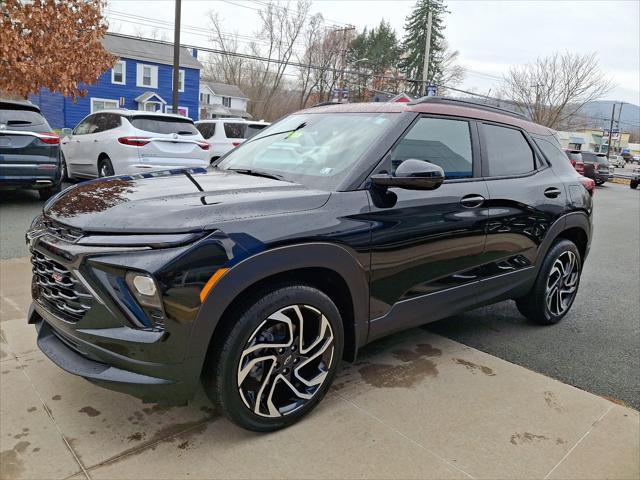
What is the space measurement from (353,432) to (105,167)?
869cm

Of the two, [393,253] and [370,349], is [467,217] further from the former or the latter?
[370,349]

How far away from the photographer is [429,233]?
3.10m

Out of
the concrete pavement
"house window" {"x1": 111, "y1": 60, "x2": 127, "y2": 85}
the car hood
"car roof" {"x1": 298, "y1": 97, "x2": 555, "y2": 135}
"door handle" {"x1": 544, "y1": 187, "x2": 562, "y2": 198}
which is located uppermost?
"house window" {"x1": 111, "y1": 60, "x2": 127, "y2": 85}

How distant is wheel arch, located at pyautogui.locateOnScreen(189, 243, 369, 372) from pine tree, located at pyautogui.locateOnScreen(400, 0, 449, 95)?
48943 mm

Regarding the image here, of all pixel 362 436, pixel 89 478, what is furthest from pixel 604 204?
pixel 89 478

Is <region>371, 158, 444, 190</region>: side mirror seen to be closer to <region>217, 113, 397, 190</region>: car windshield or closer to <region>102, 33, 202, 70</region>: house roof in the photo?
<region>217, 113, 397, 190</region>: car windshield

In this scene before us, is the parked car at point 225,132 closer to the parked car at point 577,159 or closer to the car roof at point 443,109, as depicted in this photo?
the car roof at point 443,109

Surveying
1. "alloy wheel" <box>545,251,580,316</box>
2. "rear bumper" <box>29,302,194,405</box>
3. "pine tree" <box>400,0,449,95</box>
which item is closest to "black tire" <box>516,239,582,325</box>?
"alloy wheel" <box>545,251,580,316</box>

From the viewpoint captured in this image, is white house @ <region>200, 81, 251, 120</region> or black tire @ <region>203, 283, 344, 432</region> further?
white house @ <region>200, 81, 251, 120</region>

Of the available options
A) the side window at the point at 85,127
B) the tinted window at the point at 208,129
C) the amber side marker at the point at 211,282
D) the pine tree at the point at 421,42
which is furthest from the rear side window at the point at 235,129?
the pine tree at the point at 421,42

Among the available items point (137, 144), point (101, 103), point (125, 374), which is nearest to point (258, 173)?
point (125, 374)

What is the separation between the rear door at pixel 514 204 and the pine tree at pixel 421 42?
47.2 m

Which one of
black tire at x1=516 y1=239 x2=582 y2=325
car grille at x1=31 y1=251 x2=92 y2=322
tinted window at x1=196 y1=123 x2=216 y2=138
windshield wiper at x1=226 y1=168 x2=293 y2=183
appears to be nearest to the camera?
car grille at x1=31 y1=251 x2=92 y2=322

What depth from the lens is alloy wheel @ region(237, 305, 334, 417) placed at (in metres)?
2.48
